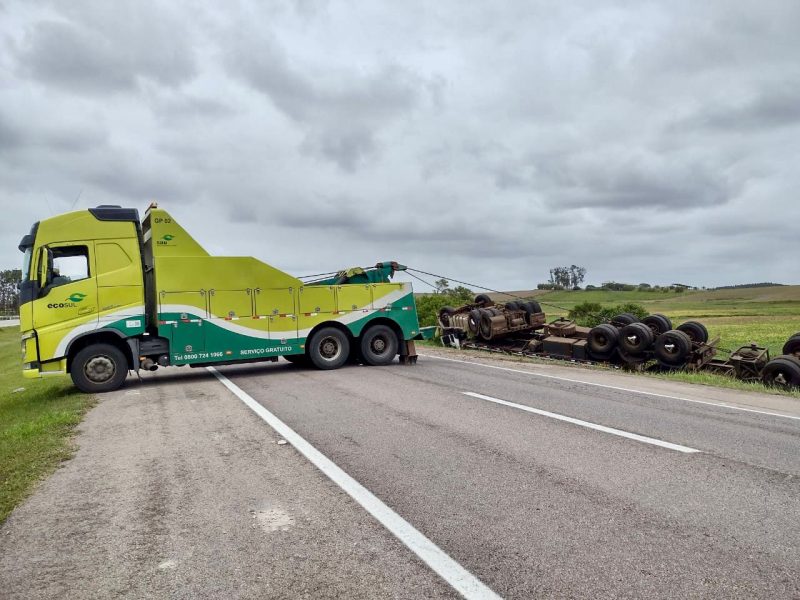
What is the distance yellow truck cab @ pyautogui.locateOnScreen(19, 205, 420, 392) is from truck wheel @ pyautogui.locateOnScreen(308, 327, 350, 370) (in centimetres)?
2

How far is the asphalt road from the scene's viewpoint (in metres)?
3.43

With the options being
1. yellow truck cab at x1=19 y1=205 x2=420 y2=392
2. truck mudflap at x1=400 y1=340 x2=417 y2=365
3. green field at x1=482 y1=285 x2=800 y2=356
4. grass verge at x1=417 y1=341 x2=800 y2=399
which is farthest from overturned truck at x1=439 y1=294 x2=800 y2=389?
green field at x1=482 y1=285 x2=800 y2=356

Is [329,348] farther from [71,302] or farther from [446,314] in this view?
[446,314]

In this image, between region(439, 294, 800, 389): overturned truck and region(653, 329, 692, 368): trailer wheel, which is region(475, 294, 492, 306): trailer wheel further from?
region(653, 329, 692, 368): trailer wheel

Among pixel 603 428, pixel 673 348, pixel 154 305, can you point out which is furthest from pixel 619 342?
pixel 154 305

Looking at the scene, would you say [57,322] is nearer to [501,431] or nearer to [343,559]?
[501,431]

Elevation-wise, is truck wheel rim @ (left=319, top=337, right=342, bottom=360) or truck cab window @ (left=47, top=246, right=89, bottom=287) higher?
truck cab window @ (left=47, top=246, right=89, bottom=287)

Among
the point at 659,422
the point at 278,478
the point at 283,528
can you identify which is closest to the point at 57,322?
the point at 278,478

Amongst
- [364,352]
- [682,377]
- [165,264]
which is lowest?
[682,377]

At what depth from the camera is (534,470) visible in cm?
547

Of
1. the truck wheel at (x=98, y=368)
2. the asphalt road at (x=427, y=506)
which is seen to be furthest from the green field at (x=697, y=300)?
the asphalt road at (x=427, y=506)

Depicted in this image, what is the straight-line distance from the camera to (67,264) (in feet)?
38.7

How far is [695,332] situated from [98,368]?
14.1 m

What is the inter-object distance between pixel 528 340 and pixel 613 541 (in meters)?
16.0
